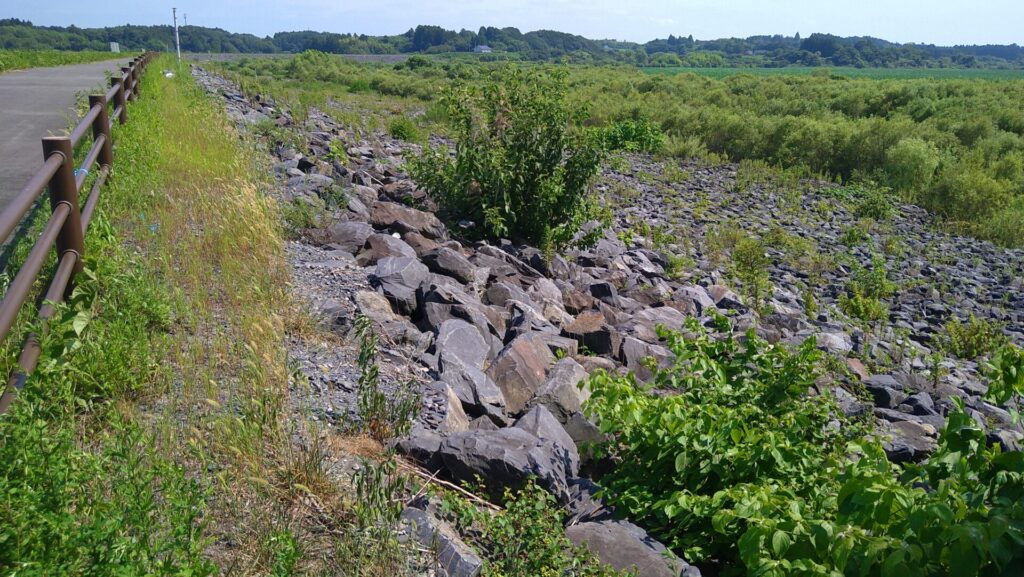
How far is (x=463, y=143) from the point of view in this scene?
9852 millimetres

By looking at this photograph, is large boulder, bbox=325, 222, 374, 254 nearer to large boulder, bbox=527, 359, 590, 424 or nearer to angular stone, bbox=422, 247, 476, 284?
angular stone, bbox=422, 247, 476, 284

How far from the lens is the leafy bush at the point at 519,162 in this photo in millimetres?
9633

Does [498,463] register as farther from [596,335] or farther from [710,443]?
[596,335]

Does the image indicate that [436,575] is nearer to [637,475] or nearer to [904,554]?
[637,475]

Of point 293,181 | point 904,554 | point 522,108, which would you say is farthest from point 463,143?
point 904,554

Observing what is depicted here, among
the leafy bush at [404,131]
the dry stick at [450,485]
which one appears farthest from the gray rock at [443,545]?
the leafy bush at [404,131]

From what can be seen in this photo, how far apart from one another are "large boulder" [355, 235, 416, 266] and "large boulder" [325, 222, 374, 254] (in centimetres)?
9

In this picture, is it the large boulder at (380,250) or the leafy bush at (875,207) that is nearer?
the large boulder at (380,250)

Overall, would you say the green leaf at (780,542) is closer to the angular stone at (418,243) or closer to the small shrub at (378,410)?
the small shrub at (378,410)

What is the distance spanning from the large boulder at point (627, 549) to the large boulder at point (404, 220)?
5.46 meters

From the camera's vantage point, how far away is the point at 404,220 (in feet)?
29.4

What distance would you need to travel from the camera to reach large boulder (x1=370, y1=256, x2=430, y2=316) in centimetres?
632

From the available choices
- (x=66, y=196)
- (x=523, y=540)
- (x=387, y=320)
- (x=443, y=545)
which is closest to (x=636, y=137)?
(x=387, y=320)

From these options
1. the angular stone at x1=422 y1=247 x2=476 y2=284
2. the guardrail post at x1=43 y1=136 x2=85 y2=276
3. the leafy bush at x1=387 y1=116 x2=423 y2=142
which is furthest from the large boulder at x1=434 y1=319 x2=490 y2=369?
the leafy bush at x1=387 y1=116 x2=423 y2=142
